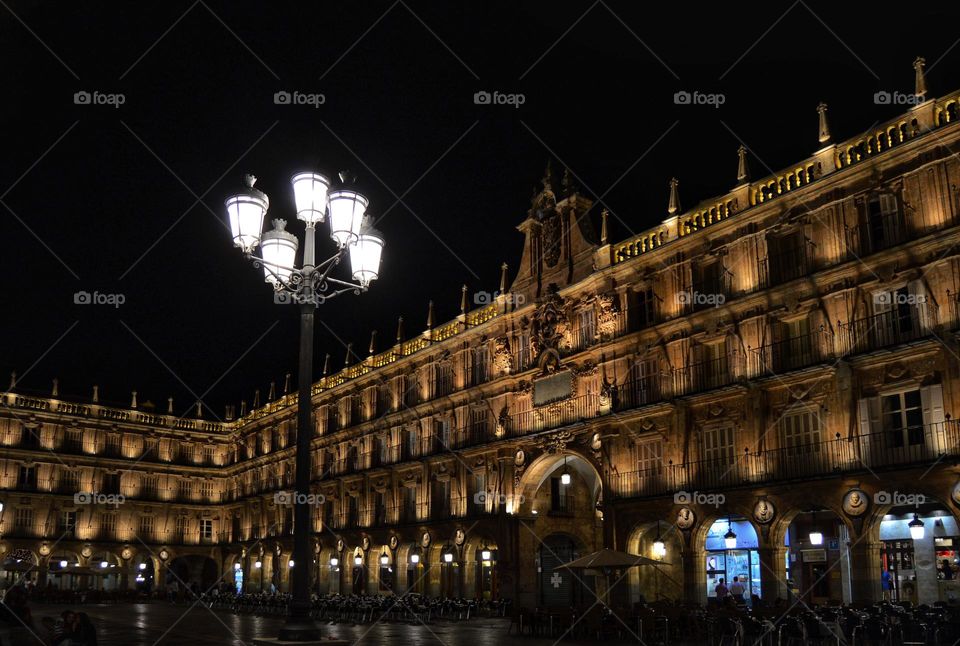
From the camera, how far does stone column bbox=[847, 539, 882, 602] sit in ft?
76.4

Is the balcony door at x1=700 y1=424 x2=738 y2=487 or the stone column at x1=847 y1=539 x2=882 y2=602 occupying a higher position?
the balcony door at x1=700 y1=424 x2=738 y2=487

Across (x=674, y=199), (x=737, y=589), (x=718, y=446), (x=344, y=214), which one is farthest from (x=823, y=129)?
(x=344, y=214)

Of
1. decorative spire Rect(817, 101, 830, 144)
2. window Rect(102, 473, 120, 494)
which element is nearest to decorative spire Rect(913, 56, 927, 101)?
decorative spire Rect(817, 101, 830, 144)

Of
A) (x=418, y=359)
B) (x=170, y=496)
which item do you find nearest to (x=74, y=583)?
(x=170, y=496)

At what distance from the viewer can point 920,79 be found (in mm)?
24172

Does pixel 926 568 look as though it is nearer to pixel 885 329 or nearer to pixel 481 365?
pixel 885 329

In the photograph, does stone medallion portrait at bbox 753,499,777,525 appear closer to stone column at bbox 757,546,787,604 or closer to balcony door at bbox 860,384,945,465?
stone column at bbox 757,546,787,604

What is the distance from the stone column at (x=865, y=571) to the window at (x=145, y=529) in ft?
167

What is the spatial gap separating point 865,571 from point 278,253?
18.4 m

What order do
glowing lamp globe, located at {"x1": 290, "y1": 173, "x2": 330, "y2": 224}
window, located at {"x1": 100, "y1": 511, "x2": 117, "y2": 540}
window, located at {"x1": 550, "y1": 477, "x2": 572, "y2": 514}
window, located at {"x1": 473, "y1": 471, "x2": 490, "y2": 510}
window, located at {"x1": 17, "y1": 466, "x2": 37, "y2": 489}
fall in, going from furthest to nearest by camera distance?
1. window, located at {"x1": 100, "y1": 511, "x2": 117, "y2": 540}
2. window, located at {"x1": 17, "y1": 466, "x2": 37, "y2": 489}
3. window, located at {"x1": 473, "y1": 471, "x2": 490, "y2": 510}
4. window, located at {"x1": 550, "y1": 477, "x2": 572, "y2": 514}
5. glowing lamp globe, located at {"x1": 290, "y1": 173, "x2": 330, "y2": 224}

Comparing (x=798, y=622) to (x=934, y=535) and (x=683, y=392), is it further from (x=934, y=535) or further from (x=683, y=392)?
(x=683, y=392)

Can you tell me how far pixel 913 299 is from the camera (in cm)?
2409

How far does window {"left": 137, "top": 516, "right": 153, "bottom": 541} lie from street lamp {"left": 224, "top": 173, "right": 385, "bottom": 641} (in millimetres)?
55008

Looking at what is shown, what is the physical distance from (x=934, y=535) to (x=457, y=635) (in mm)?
13300
